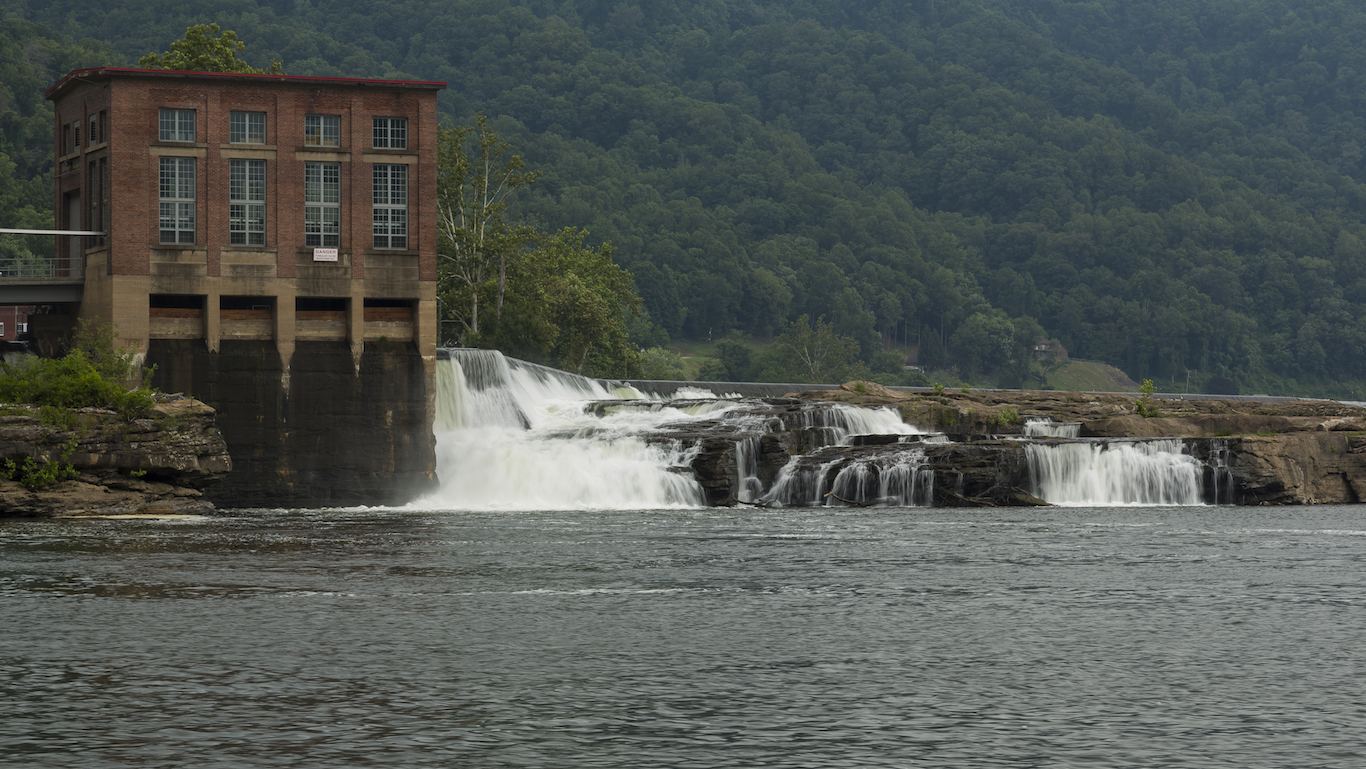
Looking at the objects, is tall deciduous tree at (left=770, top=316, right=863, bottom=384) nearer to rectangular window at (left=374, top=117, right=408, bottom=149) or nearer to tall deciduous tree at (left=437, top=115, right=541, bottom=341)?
tall deciduous tree at (left=437, top=115, right=541, bottom=341)

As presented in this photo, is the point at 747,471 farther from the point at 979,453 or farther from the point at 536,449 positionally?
the point at 536,449

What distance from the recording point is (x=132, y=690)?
1983 centimetres

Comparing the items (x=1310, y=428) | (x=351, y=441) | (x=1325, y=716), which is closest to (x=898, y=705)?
(x=1325, y=716)

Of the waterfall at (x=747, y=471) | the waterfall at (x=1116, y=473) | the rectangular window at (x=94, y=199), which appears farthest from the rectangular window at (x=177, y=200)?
the waterfall at (x=1116, y=473)

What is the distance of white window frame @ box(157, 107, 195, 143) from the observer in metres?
65.5

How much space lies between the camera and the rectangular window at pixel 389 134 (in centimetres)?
6781

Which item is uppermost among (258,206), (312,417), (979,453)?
(258,206)

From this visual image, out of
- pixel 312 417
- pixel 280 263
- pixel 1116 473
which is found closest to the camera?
pixel 1116 473

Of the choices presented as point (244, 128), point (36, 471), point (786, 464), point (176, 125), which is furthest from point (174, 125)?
point (786, 464)

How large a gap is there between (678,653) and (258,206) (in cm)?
4802

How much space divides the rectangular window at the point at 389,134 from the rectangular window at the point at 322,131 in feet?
5.57

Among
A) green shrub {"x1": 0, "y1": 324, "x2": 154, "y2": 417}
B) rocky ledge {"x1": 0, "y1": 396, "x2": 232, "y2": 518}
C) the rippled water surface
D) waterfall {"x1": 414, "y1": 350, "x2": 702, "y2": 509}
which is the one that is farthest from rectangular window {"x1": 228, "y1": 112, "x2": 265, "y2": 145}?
the rippled water surface

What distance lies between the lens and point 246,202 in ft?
216

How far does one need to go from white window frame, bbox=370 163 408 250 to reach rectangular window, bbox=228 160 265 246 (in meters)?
4.95
